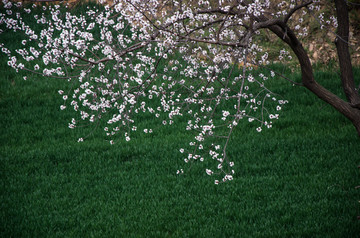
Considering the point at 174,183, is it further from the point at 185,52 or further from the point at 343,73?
the point at 343,73

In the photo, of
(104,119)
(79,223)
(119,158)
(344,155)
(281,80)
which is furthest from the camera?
(281,80)

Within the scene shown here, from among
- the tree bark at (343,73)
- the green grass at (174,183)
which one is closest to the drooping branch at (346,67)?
the tree bark at (343,73)

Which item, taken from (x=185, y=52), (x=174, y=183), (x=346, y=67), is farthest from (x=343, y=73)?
(x=174, y=183)

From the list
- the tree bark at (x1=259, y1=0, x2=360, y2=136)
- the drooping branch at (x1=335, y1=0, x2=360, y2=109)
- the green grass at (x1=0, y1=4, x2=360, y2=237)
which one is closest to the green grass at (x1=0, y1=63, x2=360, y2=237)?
the green grass at (x1=0, y1=4, x2=360, y2=237)

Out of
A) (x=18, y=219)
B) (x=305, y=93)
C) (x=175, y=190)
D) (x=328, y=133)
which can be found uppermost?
(x=305, y=93)

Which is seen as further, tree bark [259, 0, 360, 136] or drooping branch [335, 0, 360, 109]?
drooping branch [335, 0, 360, 109]

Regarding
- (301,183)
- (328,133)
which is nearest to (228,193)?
(301,183)

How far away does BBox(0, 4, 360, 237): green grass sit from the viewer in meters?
4.78

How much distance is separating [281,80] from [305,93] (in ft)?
3.46

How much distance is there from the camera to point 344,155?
6.28 metres

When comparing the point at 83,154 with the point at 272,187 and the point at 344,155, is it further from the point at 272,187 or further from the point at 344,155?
the point at 344,155

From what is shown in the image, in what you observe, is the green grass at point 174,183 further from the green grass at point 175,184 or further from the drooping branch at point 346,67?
the drooping branch at point 346,67

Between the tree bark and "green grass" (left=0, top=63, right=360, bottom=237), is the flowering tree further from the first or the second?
"green grass" (left=0, top=63, right=360, bottom=237)

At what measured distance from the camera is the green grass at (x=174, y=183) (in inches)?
188
